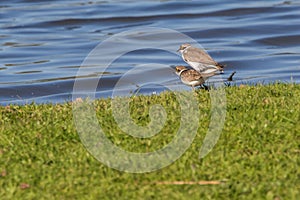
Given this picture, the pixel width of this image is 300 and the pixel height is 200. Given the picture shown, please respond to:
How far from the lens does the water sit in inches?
574

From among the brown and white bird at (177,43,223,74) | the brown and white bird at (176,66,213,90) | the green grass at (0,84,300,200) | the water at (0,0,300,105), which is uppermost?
the brown and white bird at (177,43,223,74)

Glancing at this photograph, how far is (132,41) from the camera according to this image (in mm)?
18672

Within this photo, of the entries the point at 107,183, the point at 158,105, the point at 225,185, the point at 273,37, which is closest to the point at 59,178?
the point at 107,183

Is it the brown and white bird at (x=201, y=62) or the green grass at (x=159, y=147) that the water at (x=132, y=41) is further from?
the green grass at (x=159, y=147)

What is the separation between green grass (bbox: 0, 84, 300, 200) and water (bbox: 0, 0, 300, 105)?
4936 mm

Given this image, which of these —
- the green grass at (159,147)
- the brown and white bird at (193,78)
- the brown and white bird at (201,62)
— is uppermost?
the brown and white bird at (201,62)

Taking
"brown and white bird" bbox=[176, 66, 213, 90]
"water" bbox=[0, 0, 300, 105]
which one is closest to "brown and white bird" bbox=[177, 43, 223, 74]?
"brown and white bird" bbox=[176, 66, 213, 90]

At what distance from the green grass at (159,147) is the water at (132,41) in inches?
194

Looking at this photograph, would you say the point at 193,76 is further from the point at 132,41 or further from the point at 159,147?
the point at 132,41

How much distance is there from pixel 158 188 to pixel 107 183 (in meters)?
0.39

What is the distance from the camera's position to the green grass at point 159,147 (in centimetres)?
596

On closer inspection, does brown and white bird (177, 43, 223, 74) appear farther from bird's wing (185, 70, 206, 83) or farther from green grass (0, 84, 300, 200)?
green grass (0, 84, 300, 200)

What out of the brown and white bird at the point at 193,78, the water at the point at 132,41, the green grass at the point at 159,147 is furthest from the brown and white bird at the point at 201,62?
the water at the point at 132,41

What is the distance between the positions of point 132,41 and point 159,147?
12049 millimetres
